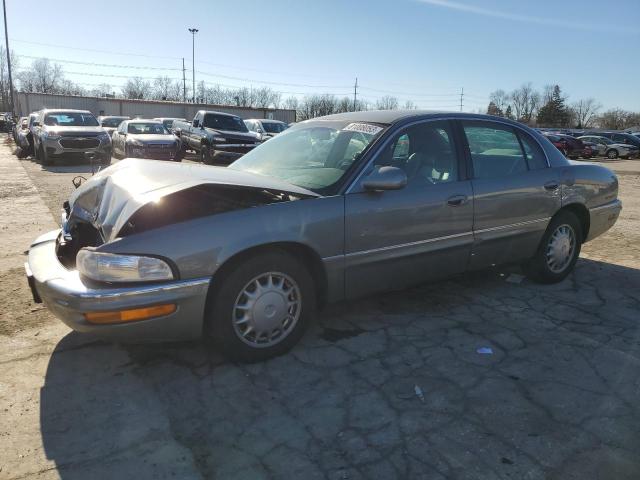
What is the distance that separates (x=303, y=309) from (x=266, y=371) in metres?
0.47

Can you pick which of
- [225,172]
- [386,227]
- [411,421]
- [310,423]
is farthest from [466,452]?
[225,172]

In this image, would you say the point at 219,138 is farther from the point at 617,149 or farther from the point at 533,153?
the point at 617,149

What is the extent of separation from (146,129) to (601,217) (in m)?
16.6

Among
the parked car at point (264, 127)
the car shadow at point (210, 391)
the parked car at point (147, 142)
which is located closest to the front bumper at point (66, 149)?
the parked car at point (147, 142)

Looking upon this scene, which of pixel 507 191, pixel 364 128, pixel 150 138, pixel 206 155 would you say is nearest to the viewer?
pixel 364 128

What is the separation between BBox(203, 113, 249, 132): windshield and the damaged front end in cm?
1445

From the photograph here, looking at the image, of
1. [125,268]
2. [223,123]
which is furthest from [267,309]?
[223,123]

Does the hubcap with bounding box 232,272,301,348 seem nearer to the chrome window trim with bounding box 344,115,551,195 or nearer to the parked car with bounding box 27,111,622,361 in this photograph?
the parked car with bounding box 27,111,622,361

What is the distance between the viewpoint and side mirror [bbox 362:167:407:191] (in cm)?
332

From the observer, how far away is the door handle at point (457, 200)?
386cm

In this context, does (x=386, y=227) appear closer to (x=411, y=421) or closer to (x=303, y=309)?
(x=303, y=309)

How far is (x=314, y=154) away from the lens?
13.1 feet

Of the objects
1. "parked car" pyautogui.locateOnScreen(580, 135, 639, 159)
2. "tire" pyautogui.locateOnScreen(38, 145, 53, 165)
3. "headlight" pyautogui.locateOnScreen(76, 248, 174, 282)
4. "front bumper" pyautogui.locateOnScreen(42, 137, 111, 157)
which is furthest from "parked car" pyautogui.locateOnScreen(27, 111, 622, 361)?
"parked car" pyautogui.locateOnScreen(580, 135, 639, 159)

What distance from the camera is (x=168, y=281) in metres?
2.79
